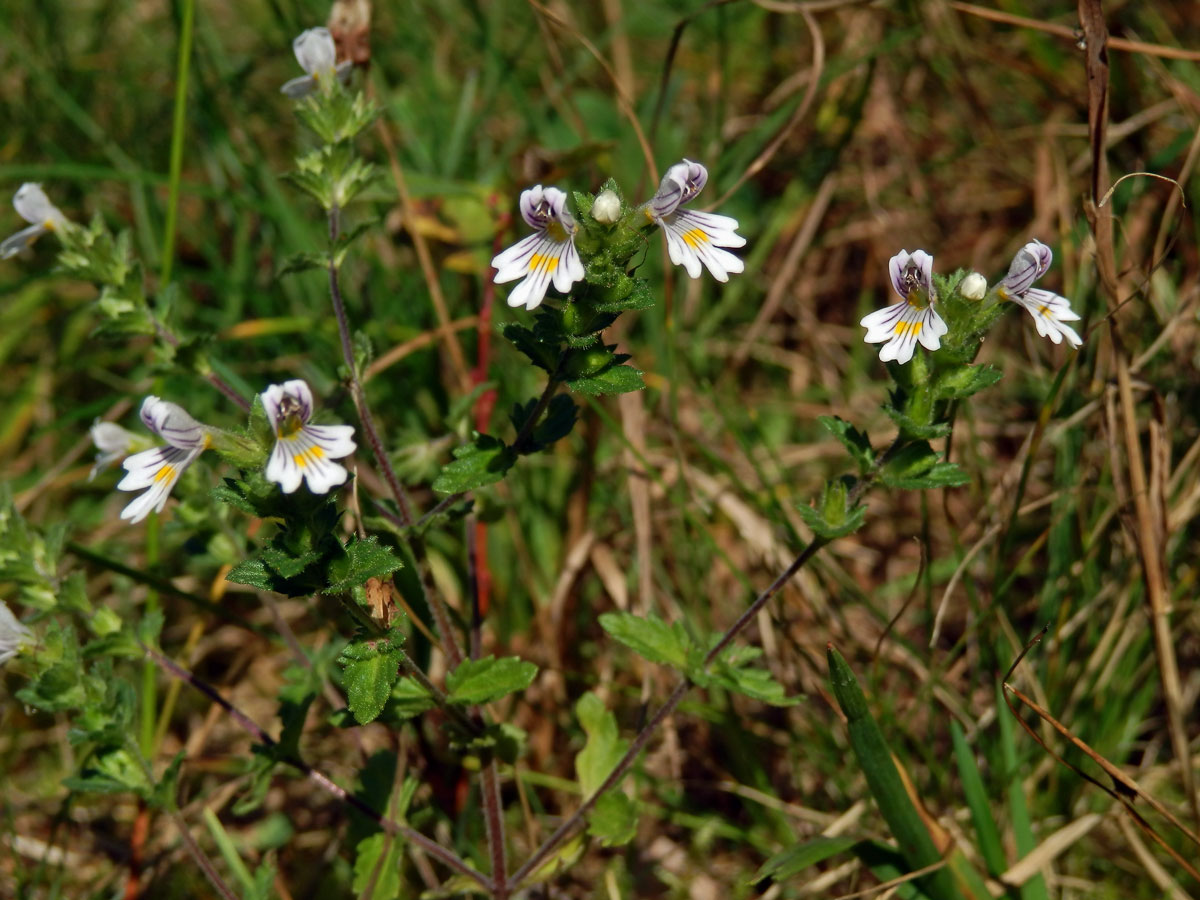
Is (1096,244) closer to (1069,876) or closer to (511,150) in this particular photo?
(1069,876)

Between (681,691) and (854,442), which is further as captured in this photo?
(681,691)

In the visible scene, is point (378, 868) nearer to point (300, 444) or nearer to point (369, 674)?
point (369, 674)

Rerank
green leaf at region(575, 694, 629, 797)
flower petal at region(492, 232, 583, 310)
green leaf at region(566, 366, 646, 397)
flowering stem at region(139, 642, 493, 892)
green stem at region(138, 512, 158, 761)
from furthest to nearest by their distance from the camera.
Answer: green stem at region(138, 512, 158, 761) < green leaf at region(575, 694, 629, 797) < flowering stem at region(139, 642, 493, 892) < green leaf at region(566, 366, 646, 397) < flower petal at region(492, 232, 583, 310)

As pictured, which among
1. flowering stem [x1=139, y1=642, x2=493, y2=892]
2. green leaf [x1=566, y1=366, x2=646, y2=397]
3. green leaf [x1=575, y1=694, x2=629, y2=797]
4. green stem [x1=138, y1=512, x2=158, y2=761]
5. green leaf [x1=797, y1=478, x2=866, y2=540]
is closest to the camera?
green leaf [x1=566, y1=366, x2=646, y2=397]

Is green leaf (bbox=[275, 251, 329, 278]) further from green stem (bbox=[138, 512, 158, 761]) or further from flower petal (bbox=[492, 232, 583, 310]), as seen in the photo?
green stem (bbox=[138, 512, 158, 761])

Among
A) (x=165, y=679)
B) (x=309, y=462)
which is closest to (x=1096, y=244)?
(x=309, y=462)

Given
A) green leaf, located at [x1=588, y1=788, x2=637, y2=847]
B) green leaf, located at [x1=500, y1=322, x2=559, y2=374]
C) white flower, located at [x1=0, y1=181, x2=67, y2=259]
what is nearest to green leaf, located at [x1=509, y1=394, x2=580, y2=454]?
green leaf, located at [x1=500, y1=322, x2=559, y2=374]

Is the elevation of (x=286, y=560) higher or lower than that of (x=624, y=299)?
lower

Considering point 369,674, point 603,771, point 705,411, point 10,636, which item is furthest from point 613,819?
point 705,411
